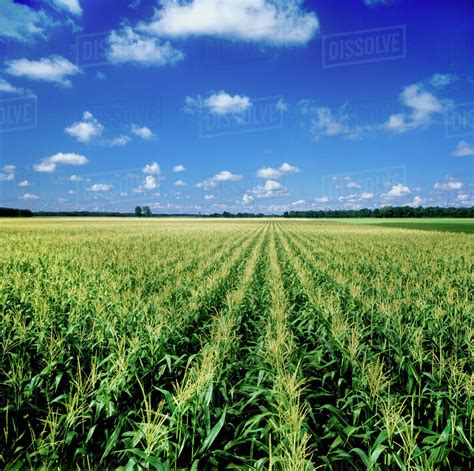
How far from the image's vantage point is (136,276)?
1185 cm

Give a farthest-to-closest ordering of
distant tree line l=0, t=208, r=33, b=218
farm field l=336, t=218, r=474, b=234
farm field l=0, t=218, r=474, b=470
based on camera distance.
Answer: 1. distant tree line l=0, t=208, r=33, b=218
2. farm field l=336, t=218, r=474, b=234
3. farm field l=0, t=218, r=474, b=470

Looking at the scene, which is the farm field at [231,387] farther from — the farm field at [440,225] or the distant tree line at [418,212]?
the distant tree line at [418,212]

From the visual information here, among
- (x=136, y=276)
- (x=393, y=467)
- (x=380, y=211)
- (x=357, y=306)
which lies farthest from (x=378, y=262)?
(x=380, y=211)

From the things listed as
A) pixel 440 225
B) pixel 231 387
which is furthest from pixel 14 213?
pixel 231 387

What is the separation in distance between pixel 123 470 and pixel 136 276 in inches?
375

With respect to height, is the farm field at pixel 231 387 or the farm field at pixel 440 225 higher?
the farm field at pixel 440 225

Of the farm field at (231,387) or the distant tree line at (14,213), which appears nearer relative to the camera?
the farm field at (231,387)

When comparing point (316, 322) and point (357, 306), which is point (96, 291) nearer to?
point (316, 322)

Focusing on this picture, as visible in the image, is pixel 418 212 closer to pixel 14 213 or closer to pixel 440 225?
pixel 440 225

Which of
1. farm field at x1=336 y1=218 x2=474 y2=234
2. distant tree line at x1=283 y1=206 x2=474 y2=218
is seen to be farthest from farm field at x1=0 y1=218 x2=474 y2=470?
distant tree line at x1=283 y1=206 x2=474 y2=218

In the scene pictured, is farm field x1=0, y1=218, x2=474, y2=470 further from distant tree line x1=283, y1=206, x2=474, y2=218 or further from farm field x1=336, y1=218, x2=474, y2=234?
distant tree line x1=283, y1=206, x2=474, y2=218

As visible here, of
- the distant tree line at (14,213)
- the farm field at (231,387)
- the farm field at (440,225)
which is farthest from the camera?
the distant tree line at (14,213)

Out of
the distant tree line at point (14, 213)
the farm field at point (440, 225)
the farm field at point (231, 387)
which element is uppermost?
the distant tree line at point (14, 213)

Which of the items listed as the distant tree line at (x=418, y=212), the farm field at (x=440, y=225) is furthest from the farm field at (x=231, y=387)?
the distant tree line at (x=418, y=212)
